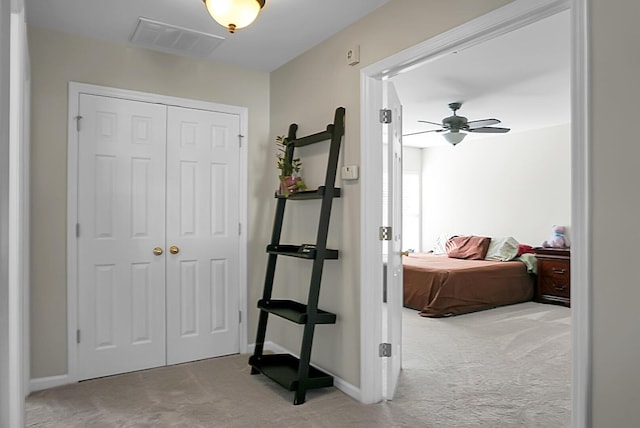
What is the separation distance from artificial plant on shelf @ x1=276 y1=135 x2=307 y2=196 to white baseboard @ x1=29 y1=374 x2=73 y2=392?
6.54 ft

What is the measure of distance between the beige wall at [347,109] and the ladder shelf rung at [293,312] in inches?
4.7

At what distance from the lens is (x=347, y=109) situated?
3010 mm

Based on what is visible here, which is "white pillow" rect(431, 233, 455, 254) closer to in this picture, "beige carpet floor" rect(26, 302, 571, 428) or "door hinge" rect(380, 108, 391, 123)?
"beige carpet floor" rect(26, 302, 571, 428)

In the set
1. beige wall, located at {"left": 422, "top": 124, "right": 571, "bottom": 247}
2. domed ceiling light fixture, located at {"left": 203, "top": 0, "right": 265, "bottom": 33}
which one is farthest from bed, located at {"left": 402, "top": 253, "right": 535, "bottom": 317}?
domed ceiling light fixture, located at {"left": 203, "top": 0, "right": 265, "bottom": 33}

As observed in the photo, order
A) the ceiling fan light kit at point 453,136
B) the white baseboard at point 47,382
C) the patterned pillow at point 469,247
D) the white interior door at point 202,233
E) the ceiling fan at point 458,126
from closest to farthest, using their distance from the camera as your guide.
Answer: the white baseboard at point 47,382 < the white interior door at point 202,233 < the ceiling fan at point 458,126 < the ceiling fan light kit at point 453,136 < the patterned pillow at point 469,247

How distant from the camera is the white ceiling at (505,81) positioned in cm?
342

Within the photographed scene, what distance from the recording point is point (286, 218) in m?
3.79

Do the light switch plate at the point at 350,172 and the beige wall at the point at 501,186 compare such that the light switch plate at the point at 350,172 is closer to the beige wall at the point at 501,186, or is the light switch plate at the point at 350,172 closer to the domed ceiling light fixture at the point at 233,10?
the domed ceiling light fixture at the point at 233,10

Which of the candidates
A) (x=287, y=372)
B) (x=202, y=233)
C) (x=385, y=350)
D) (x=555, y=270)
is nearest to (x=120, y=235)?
(x=202, y=233)

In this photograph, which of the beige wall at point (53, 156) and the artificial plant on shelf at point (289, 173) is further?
the artificial plant on shelf at point (289, 173)

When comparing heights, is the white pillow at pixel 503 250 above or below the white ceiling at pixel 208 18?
below

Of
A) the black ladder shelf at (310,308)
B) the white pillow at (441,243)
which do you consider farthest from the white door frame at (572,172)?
the white pillow at (441,243)

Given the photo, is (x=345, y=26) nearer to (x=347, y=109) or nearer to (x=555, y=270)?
(x=347, y=109)

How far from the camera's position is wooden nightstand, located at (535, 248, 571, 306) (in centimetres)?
608
